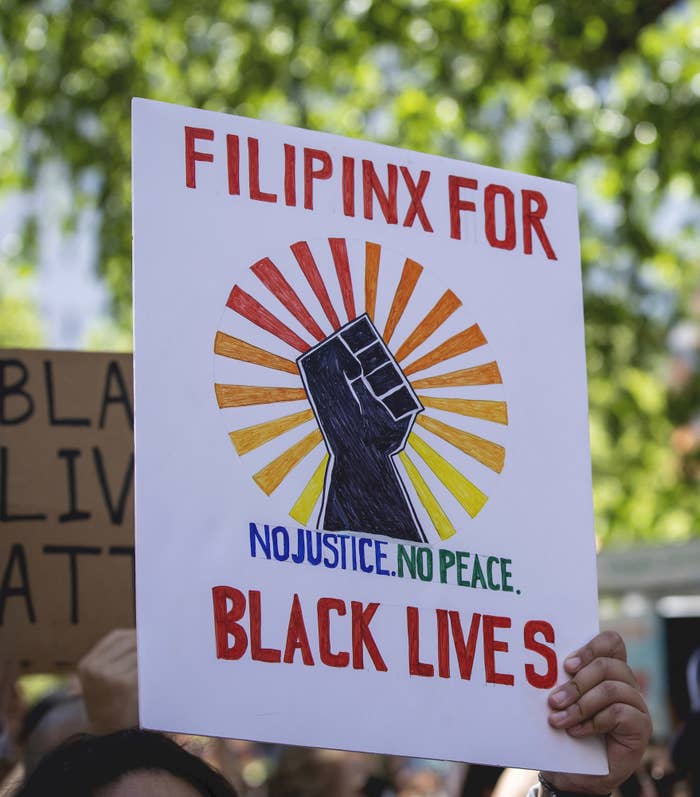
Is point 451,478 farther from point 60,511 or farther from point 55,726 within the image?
point 55,726

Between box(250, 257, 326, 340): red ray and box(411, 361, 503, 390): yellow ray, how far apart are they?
0.51 ft

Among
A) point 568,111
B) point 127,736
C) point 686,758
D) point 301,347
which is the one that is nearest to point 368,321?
point 301,347

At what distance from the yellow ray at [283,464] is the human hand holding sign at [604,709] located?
44cm

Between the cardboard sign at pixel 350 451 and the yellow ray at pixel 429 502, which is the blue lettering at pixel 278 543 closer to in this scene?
the cardboard sign at pixel 350 451

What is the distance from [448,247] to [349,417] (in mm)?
319

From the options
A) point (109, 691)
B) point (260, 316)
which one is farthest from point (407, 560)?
point (109, 691)

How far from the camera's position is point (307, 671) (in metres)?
1.56

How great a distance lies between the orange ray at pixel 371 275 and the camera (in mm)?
1726

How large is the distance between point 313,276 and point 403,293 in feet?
0.44

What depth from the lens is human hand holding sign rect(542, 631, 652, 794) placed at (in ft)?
5.41

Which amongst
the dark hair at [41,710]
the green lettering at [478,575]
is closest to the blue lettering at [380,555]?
the green lettering at [478,575]

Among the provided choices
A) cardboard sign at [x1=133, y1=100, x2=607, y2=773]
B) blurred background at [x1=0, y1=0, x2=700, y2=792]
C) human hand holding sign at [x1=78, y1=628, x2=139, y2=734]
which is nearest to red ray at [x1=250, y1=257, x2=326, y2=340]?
cardboard sign at [x1=133, y1=100, x2=607, y2=773]

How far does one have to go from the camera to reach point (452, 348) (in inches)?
69.1

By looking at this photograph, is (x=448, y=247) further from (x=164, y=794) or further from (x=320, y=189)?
(x=164, y=794)
